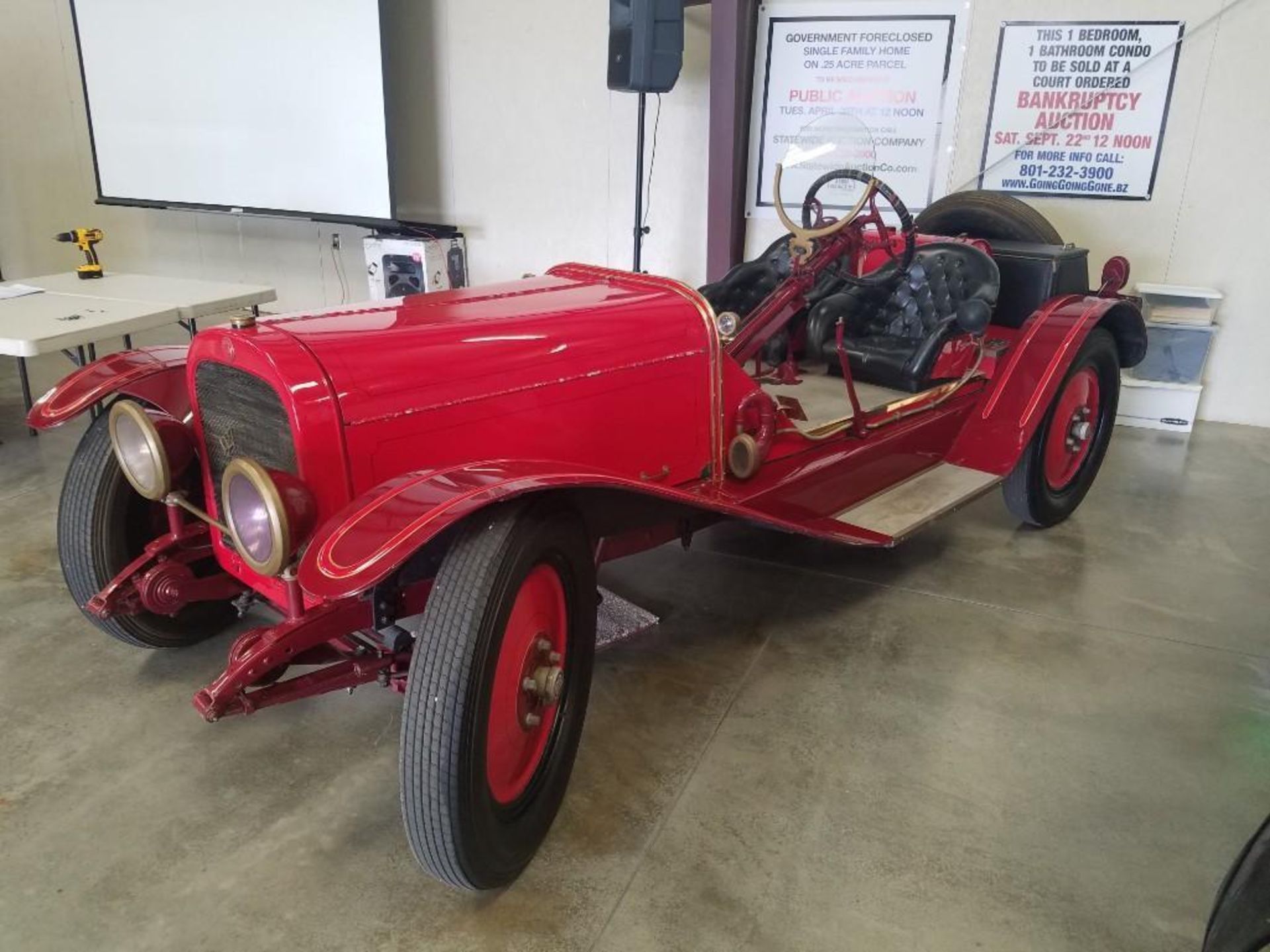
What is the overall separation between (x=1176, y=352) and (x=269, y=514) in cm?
514

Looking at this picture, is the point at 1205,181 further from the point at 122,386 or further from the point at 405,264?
the point at 122,386

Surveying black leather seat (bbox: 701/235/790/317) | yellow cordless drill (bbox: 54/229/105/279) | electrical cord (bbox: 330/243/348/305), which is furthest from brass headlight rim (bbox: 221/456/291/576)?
electrical cord (bbox: 330/243/348/305)

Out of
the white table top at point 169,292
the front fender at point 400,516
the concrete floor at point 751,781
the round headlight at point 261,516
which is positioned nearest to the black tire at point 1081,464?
the concrete floor at point 751,781

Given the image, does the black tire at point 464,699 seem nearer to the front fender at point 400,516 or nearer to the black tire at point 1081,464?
the front fender at point 400,516

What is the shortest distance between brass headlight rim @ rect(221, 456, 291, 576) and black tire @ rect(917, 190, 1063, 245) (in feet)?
11.2

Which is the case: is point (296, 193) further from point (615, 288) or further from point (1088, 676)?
point (1088, 676)

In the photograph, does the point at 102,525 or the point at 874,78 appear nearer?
the point at 102,525

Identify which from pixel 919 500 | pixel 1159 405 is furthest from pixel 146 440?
pixel 1159 405

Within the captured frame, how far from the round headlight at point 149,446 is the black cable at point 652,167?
431 cm

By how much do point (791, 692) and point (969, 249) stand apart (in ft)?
6.52

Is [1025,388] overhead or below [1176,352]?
overhead

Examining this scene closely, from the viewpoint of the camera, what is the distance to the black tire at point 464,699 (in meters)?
1.62

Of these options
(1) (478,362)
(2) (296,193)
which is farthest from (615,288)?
(2) (296,193)

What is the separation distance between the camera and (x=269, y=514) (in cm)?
165
